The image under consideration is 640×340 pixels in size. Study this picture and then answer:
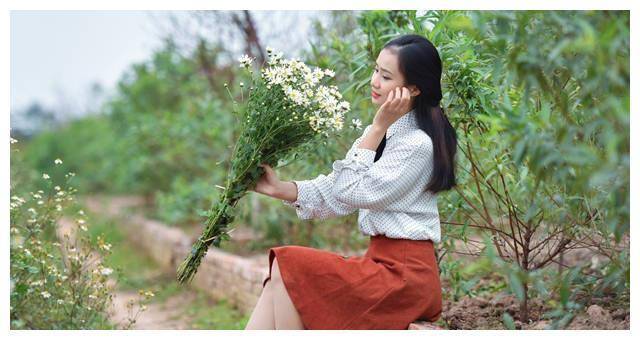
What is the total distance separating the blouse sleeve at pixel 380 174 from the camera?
2691mm

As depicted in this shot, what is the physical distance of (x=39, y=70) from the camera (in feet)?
45.9

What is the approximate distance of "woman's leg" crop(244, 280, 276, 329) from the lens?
2.74m

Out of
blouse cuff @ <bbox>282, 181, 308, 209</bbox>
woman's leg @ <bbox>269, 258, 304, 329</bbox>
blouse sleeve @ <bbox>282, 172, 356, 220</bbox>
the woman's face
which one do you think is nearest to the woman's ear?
the woman's face

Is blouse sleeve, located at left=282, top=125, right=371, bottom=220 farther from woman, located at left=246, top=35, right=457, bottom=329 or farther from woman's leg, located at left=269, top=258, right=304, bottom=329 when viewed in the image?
woman's leg, located at left=269, top=258, right=304, bottom=329

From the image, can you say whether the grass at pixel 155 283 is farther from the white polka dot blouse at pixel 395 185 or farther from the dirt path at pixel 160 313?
the white polka dot blouse at pixel 395 185

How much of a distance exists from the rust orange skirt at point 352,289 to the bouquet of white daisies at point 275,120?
350 mm

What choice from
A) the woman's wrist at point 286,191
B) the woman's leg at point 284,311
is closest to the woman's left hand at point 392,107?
the woman's wrist at point 286,191

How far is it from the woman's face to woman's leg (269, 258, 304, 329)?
30.8 inches

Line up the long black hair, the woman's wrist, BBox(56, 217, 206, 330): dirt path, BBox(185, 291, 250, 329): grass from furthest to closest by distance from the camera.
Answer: BBox(56, 217, 206, 330): dirt path → BBox(185, 291, 250, 329): grass → the woman's wrist → the long black hair

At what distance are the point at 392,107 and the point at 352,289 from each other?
685mm

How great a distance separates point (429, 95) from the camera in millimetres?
2869
